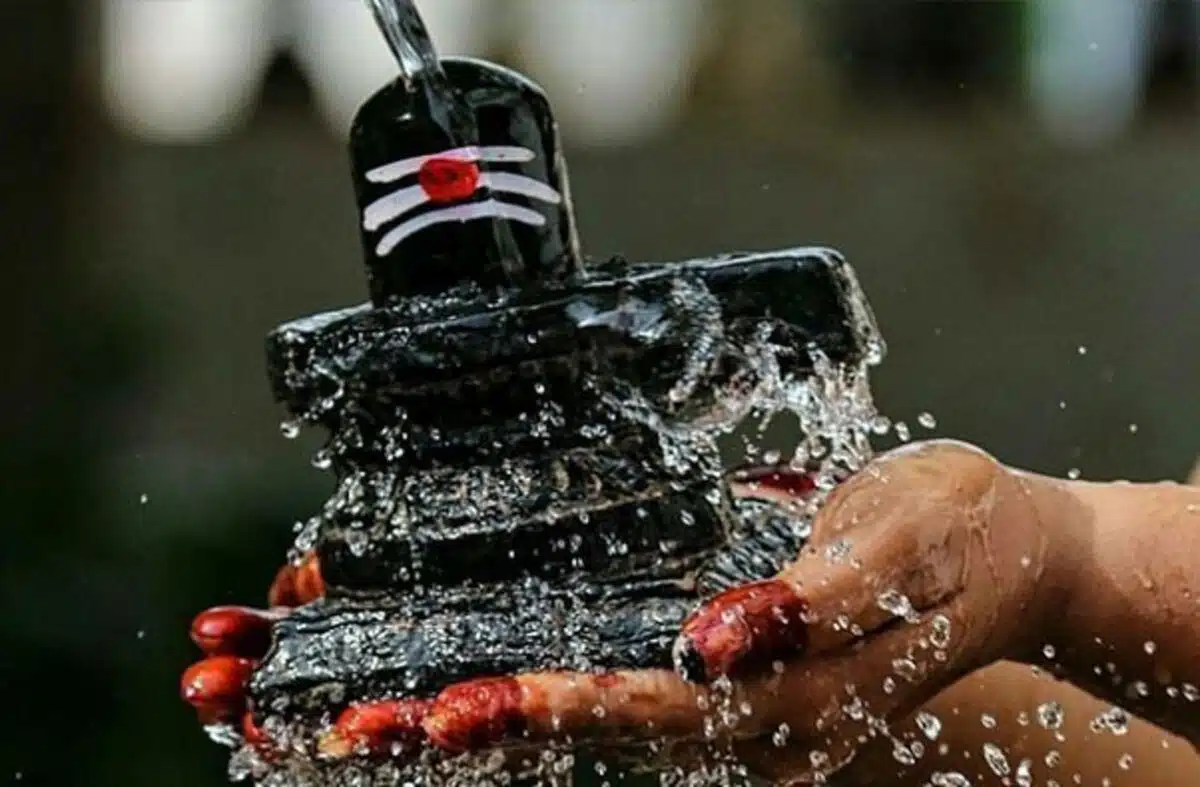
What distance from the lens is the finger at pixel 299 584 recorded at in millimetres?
590

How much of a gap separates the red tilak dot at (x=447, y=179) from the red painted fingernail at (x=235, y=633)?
0.12 metres

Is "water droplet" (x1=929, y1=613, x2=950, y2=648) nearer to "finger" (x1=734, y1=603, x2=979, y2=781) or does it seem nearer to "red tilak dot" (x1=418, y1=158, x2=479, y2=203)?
"finger" (x1=734, y1=603, x2=979, y2=781)

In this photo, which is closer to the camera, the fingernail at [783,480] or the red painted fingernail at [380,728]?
the red painted fingernail at [380,728]

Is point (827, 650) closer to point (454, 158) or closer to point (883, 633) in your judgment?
point (883, 633)

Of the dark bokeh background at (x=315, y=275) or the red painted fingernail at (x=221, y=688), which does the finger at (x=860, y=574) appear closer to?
the red painted fingernail at (x=221, y=688)

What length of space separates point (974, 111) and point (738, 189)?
32cm

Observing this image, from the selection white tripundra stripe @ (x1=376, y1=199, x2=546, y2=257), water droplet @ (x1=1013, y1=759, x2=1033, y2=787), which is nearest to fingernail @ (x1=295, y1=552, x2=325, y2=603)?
white tripundra stripe @ (x1=376, y1=199, x2=546, y2=257)

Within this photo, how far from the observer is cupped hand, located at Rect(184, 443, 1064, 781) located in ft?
1.42

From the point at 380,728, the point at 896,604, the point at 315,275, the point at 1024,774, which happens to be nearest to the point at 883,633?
the point at 896,604

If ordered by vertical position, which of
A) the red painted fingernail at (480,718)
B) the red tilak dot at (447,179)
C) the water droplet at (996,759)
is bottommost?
the water droplet at (996,759)

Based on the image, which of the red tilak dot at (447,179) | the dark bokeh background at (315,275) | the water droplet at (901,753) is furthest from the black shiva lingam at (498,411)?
the dark bokeh background at (315,275)

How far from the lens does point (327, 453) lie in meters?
0.52

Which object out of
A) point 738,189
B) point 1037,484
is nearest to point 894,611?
point 1037,484

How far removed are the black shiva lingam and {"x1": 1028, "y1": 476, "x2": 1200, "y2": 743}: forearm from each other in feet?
0.24
